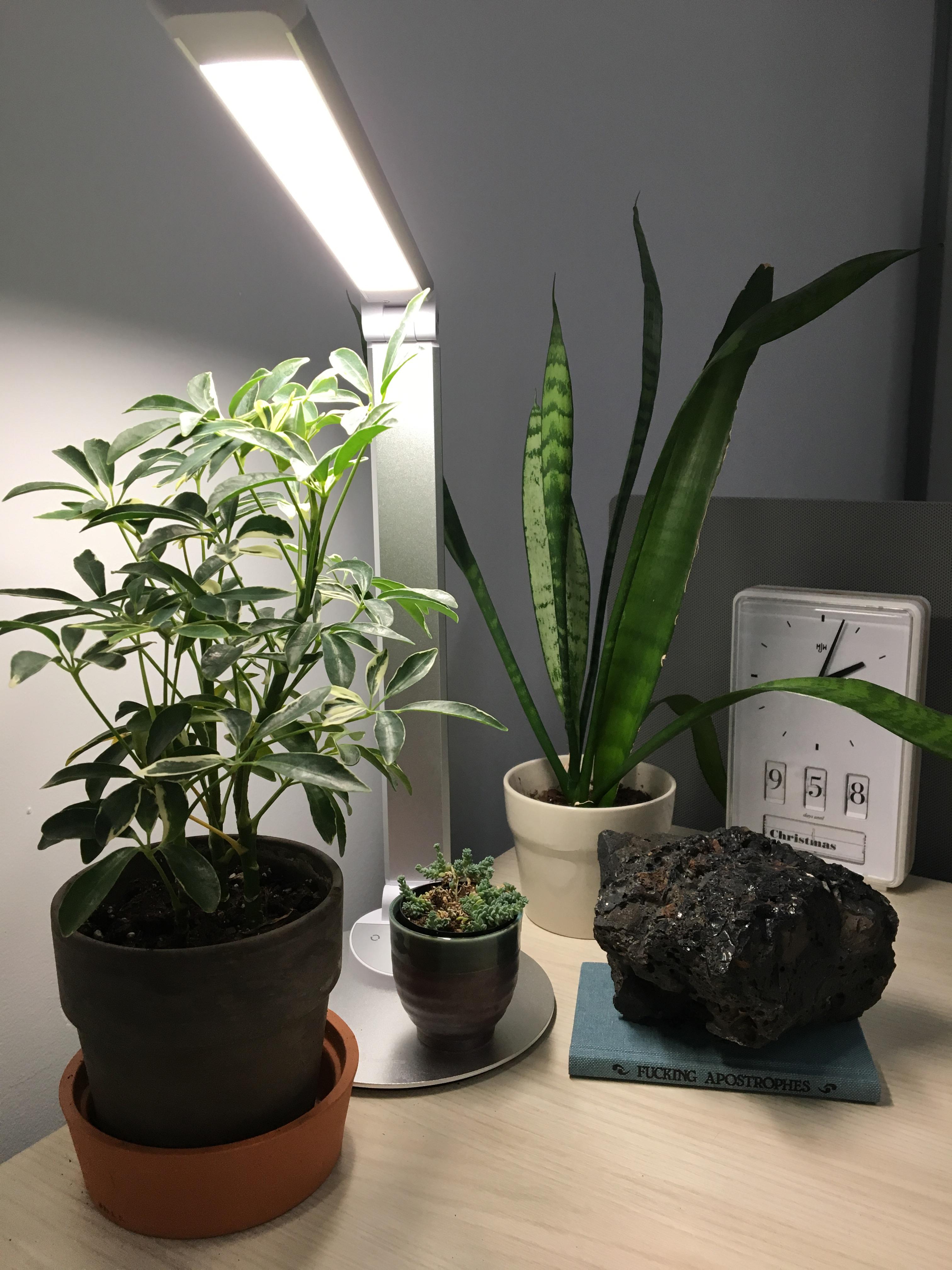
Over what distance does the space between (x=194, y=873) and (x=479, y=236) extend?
76 cm

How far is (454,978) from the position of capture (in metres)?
0.55

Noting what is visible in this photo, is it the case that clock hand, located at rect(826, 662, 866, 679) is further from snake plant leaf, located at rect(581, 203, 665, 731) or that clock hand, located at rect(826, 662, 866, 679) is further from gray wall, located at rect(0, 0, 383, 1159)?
gray wall, located at rect(0, 0, 383, 1159)

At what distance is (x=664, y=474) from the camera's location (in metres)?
0.68

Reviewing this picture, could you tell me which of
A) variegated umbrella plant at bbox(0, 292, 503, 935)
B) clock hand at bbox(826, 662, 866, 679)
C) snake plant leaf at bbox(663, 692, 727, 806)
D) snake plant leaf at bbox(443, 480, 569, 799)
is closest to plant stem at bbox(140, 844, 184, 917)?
variegated umbrella plant at bbox(0, 292, 503, 935)

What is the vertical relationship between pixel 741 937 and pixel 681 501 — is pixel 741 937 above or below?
below

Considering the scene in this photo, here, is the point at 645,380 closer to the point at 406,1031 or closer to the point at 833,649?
the point at 833,649

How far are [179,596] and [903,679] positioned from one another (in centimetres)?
62

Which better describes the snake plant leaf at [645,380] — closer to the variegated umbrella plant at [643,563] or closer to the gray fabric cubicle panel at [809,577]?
the variegated umbrella plant at [643,563]

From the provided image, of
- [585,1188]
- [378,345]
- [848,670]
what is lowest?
[585,1188]

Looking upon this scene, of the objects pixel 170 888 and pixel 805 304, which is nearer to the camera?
pixel 170 888

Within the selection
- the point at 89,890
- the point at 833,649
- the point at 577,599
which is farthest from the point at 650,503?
the point at 89,890

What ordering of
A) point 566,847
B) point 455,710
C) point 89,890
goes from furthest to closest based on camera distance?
point 566,847
point 455,710
point 89,890

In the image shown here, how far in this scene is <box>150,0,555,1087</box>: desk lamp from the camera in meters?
0.35

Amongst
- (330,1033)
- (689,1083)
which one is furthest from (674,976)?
(330,1033)
